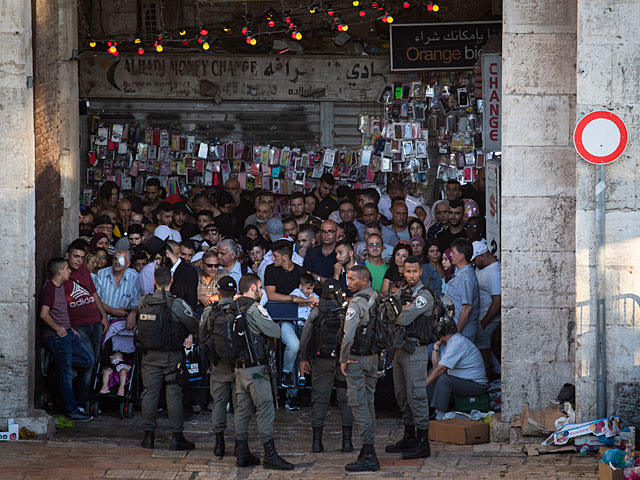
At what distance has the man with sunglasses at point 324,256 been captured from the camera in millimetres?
12227

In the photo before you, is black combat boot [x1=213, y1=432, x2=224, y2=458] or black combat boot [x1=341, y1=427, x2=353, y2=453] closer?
black combat boot [x1=213, y1=432, x2=224, y2=458]

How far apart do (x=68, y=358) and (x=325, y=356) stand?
9.75 feet

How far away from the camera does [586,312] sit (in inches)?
360

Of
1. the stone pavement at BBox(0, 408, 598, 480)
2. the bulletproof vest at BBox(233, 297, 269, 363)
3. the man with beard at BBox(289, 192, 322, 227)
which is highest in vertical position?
the man with beard at BBox(289, 192, 322, 227)

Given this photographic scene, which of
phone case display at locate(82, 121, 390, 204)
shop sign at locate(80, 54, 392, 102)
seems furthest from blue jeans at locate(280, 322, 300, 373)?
shop sign at locate(80, 54, 392, 102)

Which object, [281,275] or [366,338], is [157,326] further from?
[281,275]

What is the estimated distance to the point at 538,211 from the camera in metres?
9.93

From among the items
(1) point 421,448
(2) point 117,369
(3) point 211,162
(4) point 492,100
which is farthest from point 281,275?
(3) point 211,162

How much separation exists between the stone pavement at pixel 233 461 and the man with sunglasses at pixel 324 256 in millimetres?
2162

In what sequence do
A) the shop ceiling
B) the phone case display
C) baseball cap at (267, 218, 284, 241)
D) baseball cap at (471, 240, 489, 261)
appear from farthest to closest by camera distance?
1. the phone case display
2. the shop ceiling
3. baseball cap at (267, 218, 284, 241)
4. baseball cap at (471, 240, 489, 261)

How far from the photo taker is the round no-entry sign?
8.88 m

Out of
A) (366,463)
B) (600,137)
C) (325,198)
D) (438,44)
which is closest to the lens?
(600,137)

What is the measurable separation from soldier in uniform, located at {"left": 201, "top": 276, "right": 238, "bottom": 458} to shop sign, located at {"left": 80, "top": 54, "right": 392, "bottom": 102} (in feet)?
26.8

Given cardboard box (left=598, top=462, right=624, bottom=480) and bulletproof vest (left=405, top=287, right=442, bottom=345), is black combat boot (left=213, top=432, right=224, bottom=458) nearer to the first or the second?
bulletproof vest (left=405, top=287, right=442, bottom=345)
